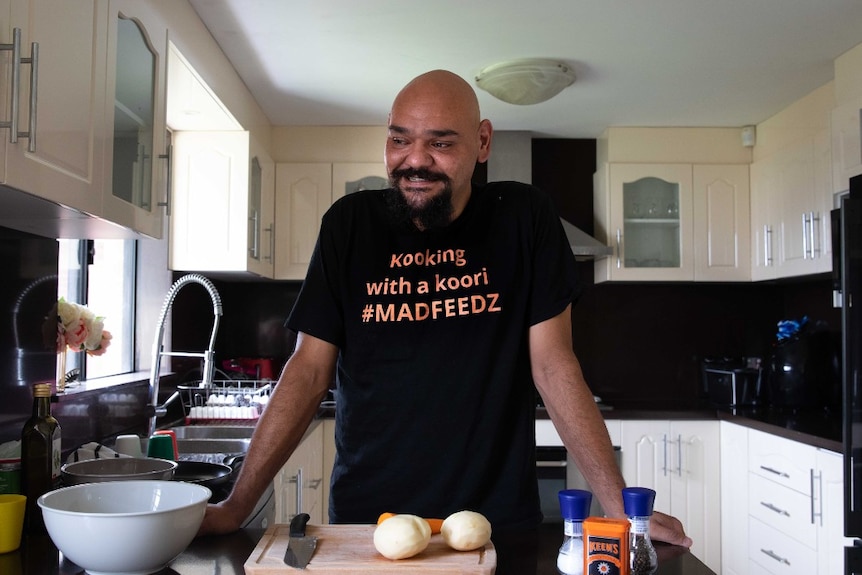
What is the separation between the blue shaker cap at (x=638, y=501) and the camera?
951mm

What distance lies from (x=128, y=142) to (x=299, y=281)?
2.51 m

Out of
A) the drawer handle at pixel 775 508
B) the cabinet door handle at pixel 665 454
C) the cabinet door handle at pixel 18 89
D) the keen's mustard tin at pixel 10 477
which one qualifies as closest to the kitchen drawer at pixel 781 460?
the drawer handle at pixel 775 508

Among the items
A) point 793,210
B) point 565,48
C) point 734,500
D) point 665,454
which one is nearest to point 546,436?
point 665,454

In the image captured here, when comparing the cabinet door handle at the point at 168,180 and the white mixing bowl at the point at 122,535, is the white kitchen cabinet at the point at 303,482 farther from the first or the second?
the white mixing bowl at the point at 122,535

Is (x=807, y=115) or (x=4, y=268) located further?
(x=807, y=115)

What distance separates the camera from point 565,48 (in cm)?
304

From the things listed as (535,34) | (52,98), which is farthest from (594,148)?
(52,98)

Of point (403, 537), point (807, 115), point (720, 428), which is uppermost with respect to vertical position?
point (807, 115)

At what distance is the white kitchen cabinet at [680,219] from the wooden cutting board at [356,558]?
3.22 m

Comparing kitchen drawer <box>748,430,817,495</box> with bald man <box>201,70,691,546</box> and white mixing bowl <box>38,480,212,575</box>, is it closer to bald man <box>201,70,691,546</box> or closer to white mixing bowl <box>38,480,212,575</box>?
bald man <box>201,70,691,546</box>

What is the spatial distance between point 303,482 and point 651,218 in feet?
7.09

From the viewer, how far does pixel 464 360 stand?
1448 mm

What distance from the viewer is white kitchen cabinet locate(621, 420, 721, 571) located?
3770 millimetres

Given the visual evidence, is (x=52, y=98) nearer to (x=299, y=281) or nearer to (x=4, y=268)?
(x=4, y=268)
